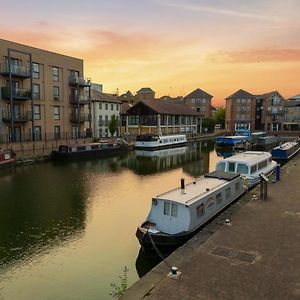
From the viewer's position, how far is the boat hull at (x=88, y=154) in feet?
153

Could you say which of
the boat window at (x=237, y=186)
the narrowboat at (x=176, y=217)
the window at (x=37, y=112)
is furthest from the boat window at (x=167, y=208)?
the window at (x=37, y=112)

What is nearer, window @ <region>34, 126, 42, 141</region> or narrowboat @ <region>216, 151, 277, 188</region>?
narrowboat @ <region>216, 151, 277, 188</region>

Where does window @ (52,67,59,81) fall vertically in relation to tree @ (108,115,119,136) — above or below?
above

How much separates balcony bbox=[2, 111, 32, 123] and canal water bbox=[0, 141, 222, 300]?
1165 centimetres

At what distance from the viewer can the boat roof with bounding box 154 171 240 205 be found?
15.3 m

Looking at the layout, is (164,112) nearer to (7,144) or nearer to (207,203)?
(7,144)

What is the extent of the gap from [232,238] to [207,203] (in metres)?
3.16

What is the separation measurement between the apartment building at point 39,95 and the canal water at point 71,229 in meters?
12.9

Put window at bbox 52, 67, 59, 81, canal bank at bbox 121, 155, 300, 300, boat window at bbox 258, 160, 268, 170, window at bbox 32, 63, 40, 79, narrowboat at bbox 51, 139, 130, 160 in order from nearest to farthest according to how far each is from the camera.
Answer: canal bank at bbox 121, 155, 300, 300 < boat window at bbox 258, 160, 268, 170 < narrowboat at bbox 51, 139, 130, 160 < window at bbox 32, 63, 40, 79 < window at bbox 52, 67, 59, 81

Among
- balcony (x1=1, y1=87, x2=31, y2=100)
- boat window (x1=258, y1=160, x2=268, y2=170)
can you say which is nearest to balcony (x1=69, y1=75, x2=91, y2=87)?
balcony (x1=1, y1=87, x2=31, y2=100)

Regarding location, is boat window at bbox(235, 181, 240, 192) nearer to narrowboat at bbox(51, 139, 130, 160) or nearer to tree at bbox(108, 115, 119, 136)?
narrowboat at bbox(51, 139, 130, 160)

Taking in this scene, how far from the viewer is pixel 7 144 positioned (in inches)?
1674

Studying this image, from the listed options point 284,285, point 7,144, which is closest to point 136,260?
point 284,285

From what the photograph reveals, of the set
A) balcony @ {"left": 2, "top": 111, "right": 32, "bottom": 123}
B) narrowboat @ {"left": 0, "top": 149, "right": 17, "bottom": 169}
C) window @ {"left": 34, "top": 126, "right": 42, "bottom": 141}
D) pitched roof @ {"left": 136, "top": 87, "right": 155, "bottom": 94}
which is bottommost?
narrowboat @ {"left": 0, "top": 149, "right": 17, "bottom": 169}
